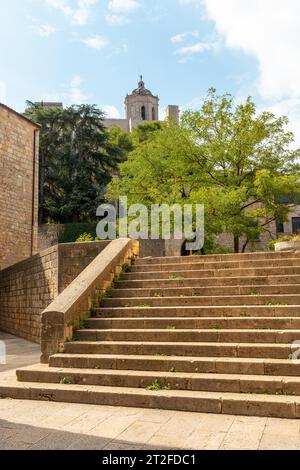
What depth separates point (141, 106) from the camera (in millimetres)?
65750

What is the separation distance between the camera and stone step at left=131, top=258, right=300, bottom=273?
7.62 m

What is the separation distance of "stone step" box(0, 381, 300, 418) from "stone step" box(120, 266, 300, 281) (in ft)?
10.1

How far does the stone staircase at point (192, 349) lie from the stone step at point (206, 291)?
0.02 meters

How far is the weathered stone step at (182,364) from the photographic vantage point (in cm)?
464

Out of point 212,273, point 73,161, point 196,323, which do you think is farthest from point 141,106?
point 196,323

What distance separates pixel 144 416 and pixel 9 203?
579 inches

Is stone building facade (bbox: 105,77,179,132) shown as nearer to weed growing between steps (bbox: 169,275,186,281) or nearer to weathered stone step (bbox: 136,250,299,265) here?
weathered stone step (bbox: 136,250,299,265)

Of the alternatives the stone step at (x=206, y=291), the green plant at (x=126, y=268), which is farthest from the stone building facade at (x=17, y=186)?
the stone step at (x=206, y=291)

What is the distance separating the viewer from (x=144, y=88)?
224ft

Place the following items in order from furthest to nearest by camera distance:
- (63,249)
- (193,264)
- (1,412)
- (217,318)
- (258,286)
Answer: (63,249) < (193,264) < (258,286) < (217,318) < (1,412)

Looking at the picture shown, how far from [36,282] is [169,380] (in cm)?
812

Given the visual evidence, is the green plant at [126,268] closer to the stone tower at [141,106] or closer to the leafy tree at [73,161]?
the leafy tree at [73,161]
